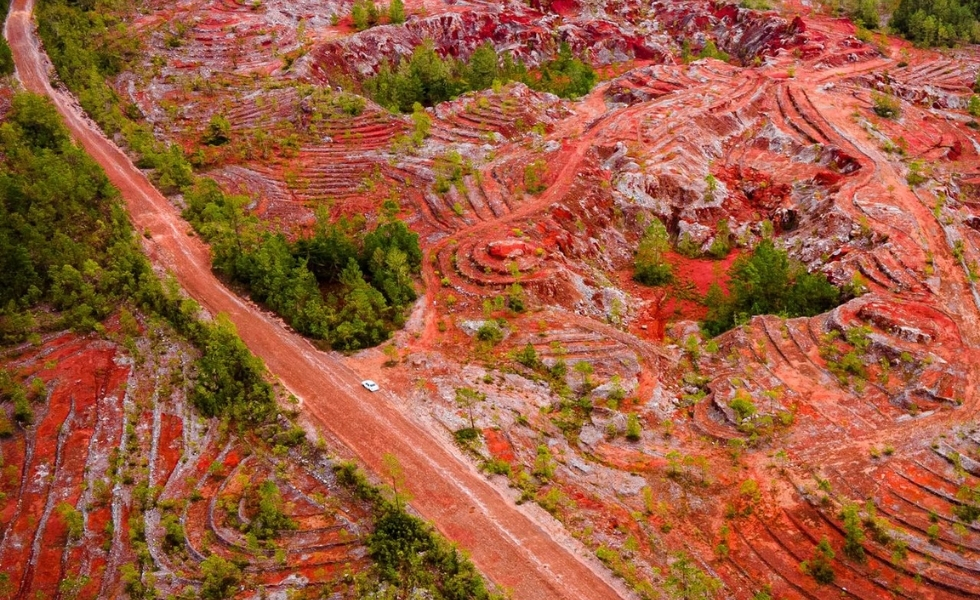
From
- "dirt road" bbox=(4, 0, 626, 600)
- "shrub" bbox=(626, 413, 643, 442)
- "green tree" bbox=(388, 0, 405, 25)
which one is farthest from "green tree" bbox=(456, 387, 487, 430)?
"green tree" bbox=(388, 0, 405, 25)

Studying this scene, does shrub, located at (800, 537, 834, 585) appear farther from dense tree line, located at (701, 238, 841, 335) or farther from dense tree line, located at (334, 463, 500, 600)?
dense tree line, located at (701, 238, 841, 335)

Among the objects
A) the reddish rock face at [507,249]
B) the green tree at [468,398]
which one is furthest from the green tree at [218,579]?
the reddish rock face at [507,249]

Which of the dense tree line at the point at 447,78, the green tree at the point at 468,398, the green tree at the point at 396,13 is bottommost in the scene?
the green tree at the point at 468,398

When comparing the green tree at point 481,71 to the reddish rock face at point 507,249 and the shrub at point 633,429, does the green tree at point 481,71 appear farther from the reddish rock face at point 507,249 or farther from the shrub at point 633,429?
the shrub at point 633,429

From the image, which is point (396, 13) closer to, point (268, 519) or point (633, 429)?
point (633, 429)

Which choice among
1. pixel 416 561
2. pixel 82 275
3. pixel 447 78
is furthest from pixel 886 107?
pixel 82 275
